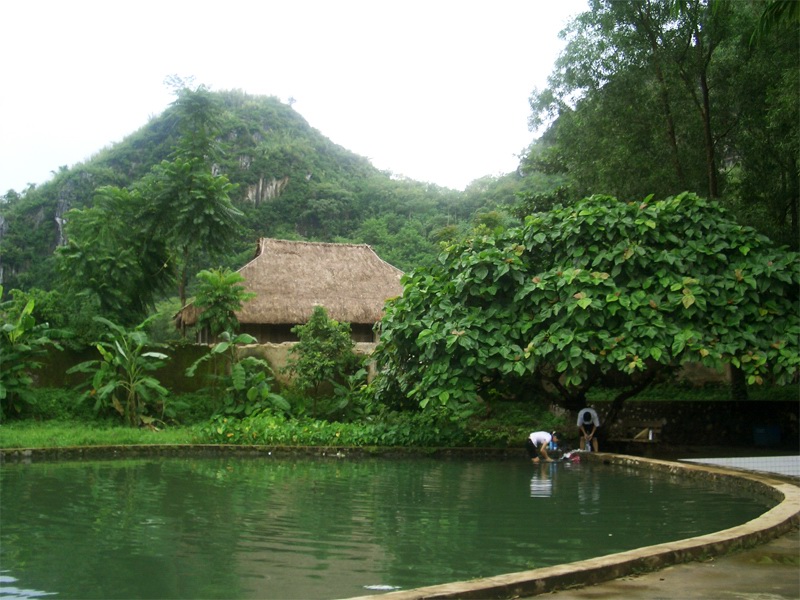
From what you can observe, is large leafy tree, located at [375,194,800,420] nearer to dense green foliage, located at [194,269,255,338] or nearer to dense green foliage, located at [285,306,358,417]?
dense green foliage, located at [285,306,358,417]

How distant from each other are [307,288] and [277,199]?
27.0 m

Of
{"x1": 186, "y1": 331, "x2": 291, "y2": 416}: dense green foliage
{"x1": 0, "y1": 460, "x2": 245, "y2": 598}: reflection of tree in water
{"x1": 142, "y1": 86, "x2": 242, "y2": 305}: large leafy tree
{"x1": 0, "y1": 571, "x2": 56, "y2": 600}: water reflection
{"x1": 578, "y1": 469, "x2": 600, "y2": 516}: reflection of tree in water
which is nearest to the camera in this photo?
{"x1": 0, "y1": 571, "x2": 56, "y2": 600}: water reflection

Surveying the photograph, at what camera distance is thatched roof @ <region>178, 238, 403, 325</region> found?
2455 cm

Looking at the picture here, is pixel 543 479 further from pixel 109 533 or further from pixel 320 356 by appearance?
pixel 320 356

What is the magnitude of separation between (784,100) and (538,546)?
31.8 feet

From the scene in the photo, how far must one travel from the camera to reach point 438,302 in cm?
1421

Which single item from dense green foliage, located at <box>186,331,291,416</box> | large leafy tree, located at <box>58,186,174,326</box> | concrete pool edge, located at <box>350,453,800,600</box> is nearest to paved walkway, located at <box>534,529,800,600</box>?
concrete pool edge, located at <box>350,453,800,600</box>

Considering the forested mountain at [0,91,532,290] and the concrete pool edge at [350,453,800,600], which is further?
the forested mountain at [0,91,532,290]

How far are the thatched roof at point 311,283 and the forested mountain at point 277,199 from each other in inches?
495

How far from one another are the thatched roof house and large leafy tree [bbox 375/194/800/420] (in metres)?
10.1

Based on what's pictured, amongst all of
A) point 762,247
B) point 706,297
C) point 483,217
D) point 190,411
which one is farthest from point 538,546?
point 483,217

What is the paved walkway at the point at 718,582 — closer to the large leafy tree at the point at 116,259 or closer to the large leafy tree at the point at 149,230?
the large leafy tree at the point at 116,259

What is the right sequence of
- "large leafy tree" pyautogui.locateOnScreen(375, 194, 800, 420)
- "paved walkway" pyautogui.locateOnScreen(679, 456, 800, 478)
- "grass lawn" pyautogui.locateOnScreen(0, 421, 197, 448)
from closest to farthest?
"paved walkway" pyautogui.locateOnScreen(679, 456, 800, 478), "large leafy tree" pyautogui.locateOnScreen(375, 194, 800, 420), "grass lawn" pyautogui.locateOnScreen(0, 421, 197, 448)

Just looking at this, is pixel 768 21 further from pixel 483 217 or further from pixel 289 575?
pixel 483 217
